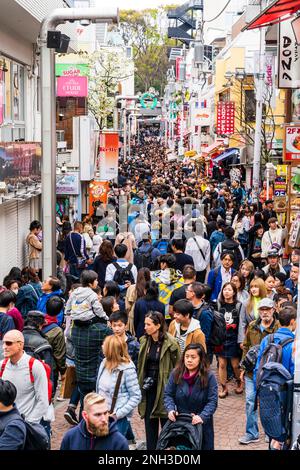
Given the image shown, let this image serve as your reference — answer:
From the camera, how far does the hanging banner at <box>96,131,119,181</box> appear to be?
95.6ft

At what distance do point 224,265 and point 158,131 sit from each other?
13666 centimetres

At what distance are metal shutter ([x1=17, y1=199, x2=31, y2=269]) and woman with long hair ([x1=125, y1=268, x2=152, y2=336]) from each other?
765cm

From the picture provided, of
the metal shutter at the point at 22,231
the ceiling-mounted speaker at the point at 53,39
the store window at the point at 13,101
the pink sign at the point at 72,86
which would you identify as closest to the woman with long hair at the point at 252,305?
the ceiling-mounted speaker at the point at 53,39

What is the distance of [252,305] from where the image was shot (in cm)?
1027

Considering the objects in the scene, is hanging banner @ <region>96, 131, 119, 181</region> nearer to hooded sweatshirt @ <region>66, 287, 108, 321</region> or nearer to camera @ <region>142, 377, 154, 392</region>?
hooded sweatshirt @ <region>66, 287, 108, 321</region>

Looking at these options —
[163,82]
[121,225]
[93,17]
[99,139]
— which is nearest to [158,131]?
[163,82]

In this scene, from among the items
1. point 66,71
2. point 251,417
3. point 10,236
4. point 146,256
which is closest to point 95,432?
point 251,417

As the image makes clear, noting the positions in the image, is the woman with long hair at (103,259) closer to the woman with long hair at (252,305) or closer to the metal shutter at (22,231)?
the woman with long hair at (252,305)

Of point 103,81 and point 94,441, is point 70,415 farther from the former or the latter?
point 103,81

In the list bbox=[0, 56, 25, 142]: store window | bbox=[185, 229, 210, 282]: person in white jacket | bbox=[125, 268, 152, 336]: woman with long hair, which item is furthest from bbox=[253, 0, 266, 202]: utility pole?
bbox=[125, 268, 152, 336]: woman with long hair

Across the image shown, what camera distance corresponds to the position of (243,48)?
1615 inches

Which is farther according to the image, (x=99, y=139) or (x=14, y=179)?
(x=99, y=139)

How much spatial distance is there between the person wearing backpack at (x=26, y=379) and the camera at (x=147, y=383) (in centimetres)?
118
